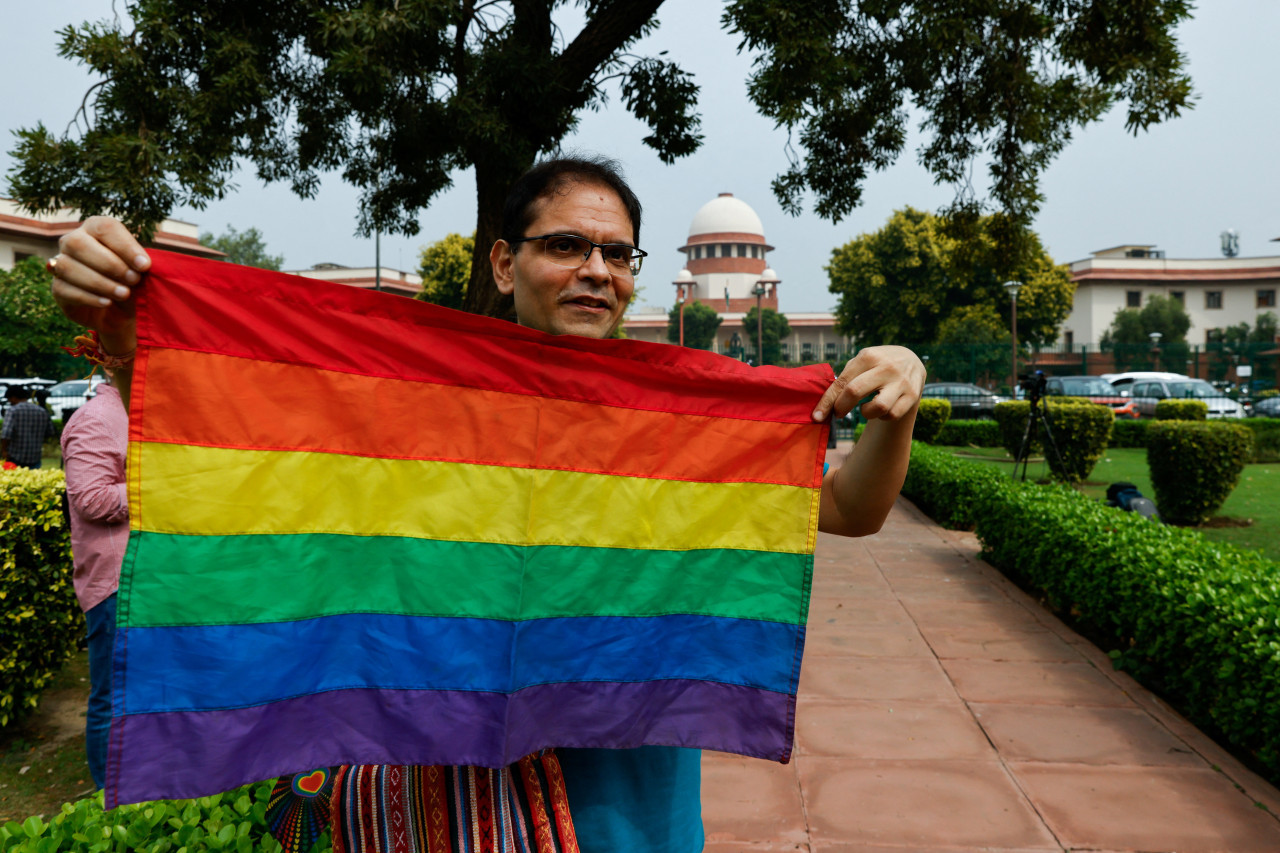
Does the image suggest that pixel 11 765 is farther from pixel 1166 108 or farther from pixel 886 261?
pixel 886 261

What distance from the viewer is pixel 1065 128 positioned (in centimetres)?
684

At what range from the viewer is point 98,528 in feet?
8.66

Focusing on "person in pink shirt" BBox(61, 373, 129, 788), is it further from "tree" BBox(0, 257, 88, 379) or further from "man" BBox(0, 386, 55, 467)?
"tree" BBox(0, 257, 88, 379)

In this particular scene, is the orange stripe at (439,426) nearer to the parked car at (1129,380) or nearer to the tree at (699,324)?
the parked car at (1129,380)

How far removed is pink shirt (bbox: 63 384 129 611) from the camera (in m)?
2.61

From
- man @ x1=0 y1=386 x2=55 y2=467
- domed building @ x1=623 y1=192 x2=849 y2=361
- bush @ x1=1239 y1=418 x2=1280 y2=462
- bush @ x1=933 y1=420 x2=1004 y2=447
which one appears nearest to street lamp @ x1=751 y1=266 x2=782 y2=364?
domed building @ x1=623 y1=192 x2=849 y2=361

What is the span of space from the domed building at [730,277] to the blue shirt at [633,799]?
63.6 metres

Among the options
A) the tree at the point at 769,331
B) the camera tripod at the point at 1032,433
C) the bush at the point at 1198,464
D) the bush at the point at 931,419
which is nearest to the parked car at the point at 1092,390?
the bush at the point at 931,419

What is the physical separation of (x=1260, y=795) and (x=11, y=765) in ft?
16.2

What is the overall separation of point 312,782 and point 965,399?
24.8 m

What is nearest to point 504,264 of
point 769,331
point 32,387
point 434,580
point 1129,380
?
point 434,580

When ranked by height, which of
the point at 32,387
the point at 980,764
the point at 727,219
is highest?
the point at 727,219

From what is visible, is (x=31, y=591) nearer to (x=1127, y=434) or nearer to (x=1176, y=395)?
(x=1127, y=434)

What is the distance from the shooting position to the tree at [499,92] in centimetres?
477
